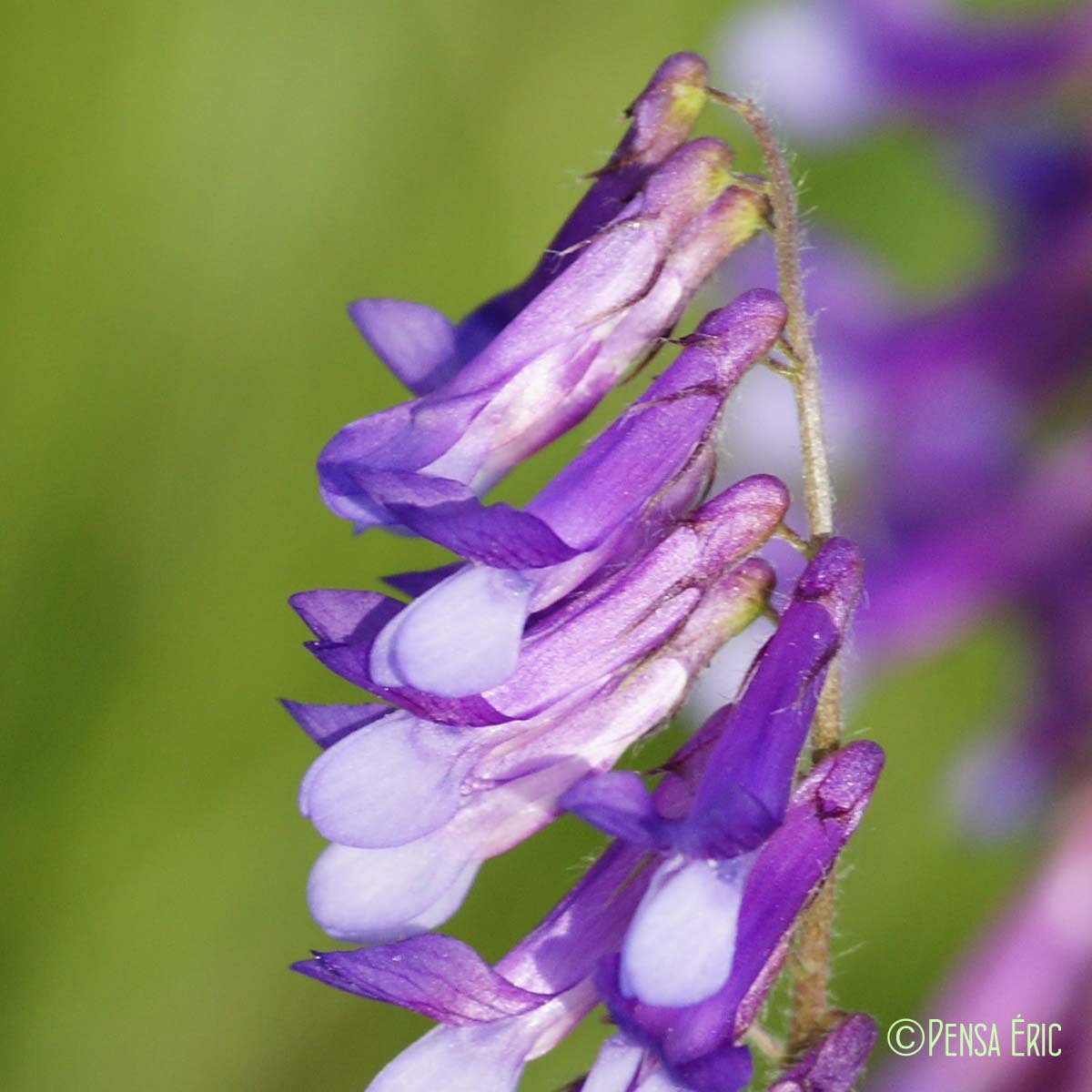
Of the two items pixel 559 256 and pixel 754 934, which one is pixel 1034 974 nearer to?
pixel 754 934

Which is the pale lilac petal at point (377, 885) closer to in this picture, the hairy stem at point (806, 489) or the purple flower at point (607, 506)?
the purple flower at point (607, 506)

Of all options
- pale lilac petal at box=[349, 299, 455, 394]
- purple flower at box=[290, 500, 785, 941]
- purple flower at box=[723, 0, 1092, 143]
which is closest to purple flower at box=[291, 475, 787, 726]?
purple flower at box=[290, 500, 785, 941]

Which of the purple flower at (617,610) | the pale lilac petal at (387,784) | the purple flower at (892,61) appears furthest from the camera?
the purple flower at (892,61)

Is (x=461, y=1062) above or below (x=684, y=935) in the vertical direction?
below

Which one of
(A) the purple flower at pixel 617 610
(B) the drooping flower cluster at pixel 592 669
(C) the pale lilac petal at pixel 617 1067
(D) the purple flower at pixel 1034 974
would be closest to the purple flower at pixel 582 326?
(B) the drooping flower cluster at pixel 592 669

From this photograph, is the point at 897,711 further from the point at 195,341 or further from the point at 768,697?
the point at 768,697

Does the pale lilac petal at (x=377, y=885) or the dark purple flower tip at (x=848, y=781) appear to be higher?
the dark purple flower tip at (x=848, y=781)

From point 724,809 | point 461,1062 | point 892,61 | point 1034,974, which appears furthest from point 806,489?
point 892,61
